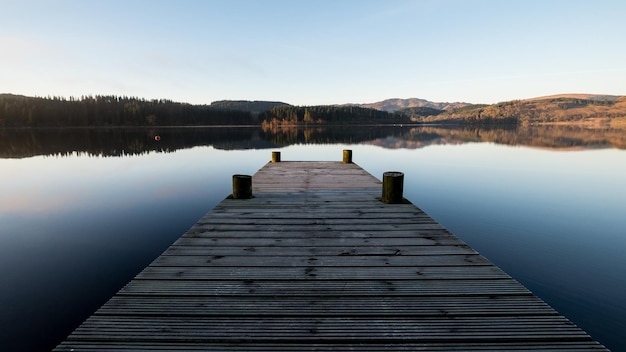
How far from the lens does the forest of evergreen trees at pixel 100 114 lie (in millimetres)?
97750

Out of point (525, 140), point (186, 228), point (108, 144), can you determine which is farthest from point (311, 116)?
point (186, 228)

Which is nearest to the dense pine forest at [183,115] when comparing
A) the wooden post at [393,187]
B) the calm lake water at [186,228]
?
the calm lake water at [186,228]

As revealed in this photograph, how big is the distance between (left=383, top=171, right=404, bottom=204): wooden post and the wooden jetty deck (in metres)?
1.58

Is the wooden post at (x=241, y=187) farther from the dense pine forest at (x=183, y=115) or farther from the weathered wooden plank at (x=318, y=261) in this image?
the dense pine forest at (x=183, y=115)

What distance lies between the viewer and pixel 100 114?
107 meters

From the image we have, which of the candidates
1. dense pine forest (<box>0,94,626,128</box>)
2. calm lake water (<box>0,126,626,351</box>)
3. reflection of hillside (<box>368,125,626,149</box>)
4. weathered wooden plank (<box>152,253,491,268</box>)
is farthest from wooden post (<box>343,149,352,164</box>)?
dense pine forest (<box>0,94,626,128</box>)

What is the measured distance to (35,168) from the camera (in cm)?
2072

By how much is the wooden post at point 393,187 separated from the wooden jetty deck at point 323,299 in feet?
5.17

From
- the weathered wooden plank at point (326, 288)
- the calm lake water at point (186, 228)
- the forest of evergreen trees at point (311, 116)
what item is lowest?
the calm lake water at point (186, 228)

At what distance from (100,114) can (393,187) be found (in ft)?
420

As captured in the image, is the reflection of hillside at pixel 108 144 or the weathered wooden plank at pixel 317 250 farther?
the reflection of hillside at pixel 108 144

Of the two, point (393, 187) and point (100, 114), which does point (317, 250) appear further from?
point (100, 114)

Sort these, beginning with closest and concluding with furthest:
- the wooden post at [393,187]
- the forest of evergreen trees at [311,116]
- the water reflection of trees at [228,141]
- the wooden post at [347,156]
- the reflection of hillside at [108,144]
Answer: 1. the wooden post at [393,187]
2. the wooden post at [347,156]
3. the reflection of hillside at [108,144]
4. the water reflection of trees at [228,141]
5. the forest of evergreen trees at [311,116]

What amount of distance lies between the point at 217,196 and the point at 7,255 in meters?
7.03
